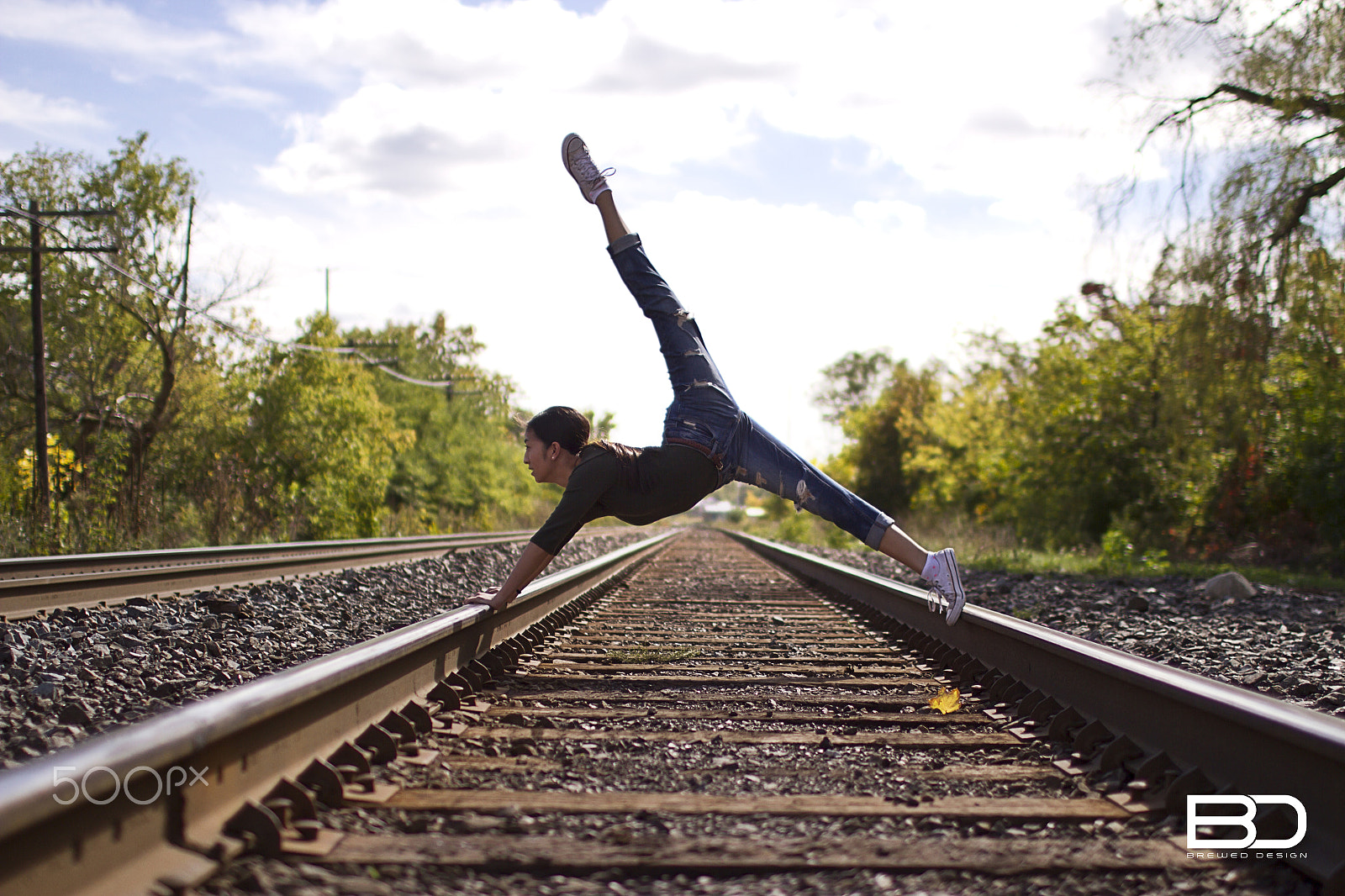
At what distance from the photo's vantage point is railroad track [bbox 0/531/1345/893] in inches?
72.1

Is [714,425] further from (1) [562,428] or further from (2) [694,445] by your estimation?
(1) [562,428]

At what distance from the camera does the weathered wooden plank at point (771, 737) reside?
3.02m

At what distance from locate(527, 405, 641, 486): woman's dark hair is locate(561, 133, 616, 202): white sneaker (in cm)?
111

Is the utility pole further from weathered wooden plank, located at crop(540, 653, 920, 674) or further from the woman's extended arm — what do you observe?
the woman's extended arm

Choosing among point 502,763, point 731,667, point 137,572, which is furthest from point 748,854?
point 137,572

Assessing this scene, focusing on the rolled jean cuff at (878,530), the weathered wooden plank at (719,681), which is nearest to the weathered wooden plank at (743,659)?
the weathered wooden plank at (719,681)

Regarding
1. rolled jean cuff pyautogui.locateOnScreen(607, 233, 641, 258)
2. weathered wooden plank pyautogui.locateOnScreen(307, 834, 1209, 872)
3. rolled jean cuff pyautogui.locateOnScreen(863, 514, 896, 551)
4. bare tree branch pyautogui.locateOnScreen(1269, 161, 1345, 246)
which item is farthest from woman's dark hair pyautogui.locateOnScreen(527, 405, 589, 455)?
bare tree branch pyautogui.locateOnScreen(1269, 161, 1345, 246)

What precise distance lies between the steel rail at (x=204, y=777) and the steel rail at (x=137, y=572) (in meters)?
5.11

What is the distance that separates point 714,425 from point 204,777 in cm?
267

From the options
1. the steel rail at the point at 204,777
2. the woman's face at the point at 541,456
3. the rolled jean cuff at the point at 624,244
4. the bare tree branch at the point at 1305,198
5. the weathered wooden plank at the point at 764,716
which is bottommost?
the weathered wooden plank at the point at 764,716

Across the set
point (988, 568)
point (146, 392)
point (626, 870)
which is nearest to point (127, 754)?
point (626, 870)

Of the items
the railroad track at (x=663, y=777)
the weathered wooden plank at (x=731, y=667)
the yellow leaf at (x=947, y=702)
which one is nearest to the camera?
the railroad track at (x=663, y=777)

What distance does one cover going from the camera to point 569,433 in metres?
4.05

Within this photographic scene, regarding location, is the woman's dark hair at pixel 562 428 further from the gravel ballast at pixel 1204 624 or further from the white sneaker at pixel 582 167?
the gravel ballast at pixel 1204 624
